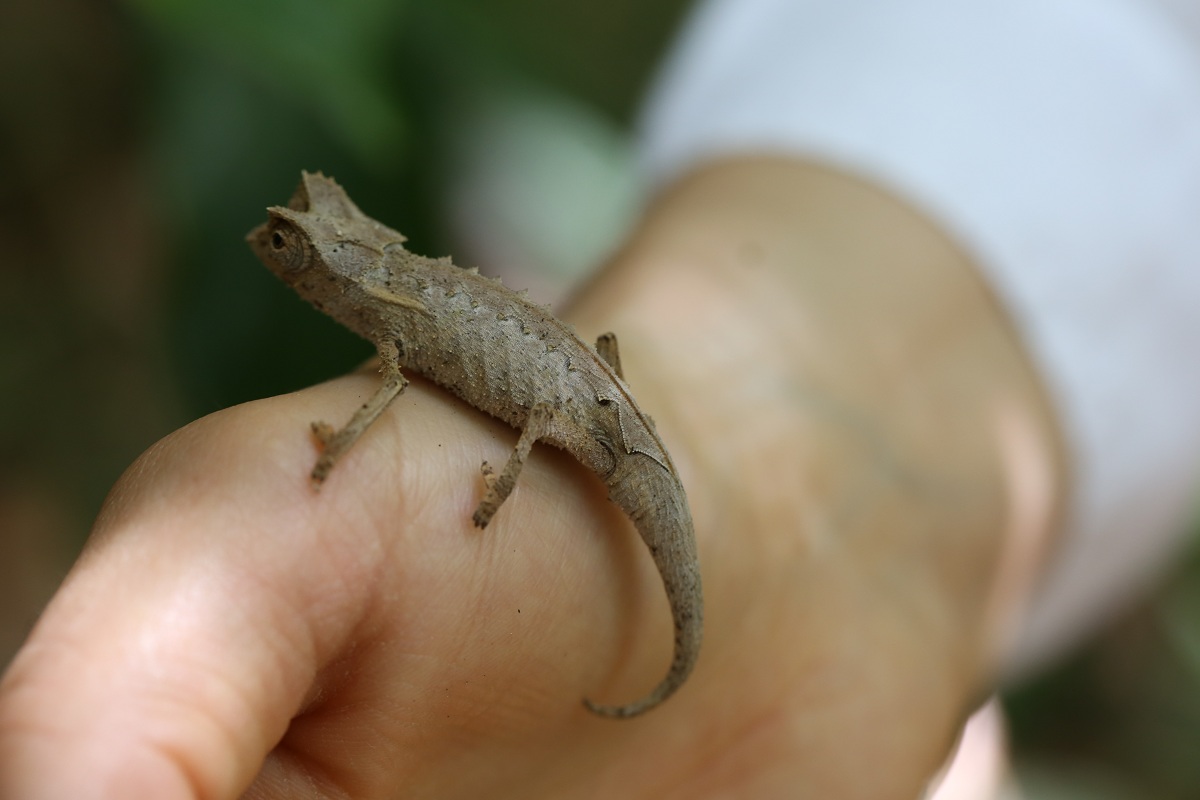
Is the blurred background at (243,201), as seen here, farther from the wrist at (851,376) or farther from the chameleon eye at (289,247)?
the wrist at (851,376)

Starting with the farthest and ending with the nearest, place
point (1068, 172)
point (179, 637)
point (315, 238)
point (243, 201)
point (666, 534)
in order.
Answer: point (1068, 172), point (243, 201), point (315, 238), point (666, 534), point (179, 637)

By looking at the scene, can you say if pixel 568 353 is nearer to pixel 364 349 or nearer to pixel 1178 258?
pixel 364 349

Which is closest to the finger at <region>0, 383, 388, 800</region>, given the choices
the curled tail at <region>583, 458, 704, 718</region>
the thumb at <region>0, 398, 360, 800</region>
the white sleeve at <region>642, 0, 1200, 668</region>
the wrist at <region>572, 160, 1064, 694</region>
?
the thumb at <region>0, 398, 360, 800</region>

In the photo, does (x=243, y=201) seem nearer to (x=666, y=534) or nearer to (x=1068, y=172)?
(x=666, y=534)

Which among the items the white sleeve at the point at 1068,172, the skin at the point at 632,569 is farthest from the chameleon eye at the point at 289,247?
the white sleeve at the point at 1068,172

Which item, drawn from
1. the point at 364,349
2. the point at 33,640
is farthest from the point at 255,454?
the point at 364,349

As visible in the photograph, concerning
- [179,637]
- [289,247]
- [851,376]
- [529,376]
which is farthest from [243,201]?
[179,637]

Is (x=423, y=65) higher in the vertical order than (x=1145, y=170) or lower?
lower
